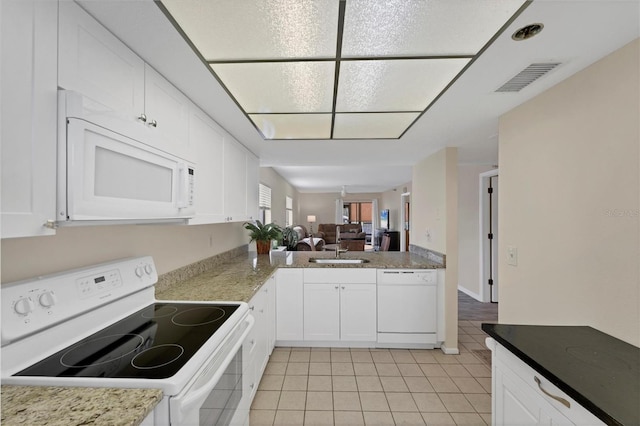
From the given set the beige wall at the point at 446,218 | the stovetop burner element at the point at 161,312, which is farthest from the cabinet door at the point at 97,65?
the beige wall at the point at 446,218

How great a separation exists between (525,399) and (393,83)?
1635 mm

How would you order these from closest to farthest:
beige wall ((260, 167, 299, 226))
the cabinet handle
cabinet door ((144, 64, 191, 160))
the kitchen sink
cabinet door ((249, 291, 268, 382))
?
the cabinet handle, cabinet door ((144, 64, 191, 160)), cabinet door ((249, 291, 268, 382)), the kitchen sink, beige wall ((260, 167, 299, 226))

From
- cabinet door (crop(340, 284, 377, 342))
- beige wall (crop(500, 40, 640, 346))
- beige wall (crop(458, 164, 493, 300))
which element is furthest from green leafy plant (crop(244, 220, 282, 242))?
beige wall (crop(458, 164, 493, 300))

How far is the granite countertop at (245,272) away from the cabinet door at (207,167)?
1.58 feet

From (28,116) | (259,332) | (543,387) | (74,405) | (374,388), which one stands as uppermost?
(28,116)

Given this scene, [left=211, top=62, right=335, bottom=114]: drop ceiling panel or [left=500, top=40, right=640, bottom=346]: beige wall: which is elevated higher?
[left=211, top=62, right=335, bottom=114]: drop ceiling panel

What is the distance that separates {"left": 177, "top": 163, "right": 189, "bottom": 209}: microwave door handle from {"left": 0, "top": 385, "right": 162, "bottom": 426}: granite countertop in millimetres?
789

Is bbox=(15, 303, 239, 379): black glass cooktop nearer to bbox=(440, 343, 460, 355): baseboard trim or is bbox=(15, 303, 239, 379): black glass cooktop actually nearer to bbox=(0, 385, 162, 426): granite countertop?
bbox=(0, 385, 162, 426): granite countertop

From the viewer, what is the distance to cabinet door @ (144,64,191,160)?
135 centimetres

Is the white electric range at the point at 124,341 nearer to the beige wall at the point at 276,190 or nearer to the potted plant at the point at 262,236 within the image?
the potted plant at the point at 262,236

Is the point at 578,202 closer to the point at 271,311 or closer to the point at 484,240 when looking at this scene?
the point at 271,311

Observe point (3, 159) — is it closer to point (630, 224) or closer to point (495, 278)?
point (630, 224)

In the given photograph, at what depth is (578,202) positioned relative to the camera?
1.46 meters

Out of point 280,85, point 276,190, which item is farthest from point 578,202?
point 276,190
